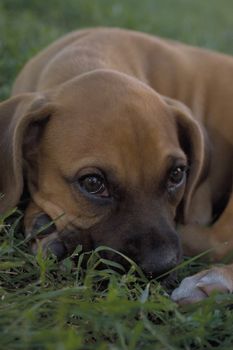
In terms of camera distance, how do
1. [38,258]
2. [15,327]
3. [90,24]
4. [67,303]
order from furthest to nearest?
[90,24], [38,258], [67,303], [15,327]

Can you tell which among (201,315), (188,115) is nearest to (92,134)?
(188,115)

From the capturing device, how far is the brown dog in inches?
157

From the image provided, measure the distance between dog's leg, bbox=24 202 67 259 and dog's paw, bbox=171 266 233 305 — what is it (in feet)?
2.32

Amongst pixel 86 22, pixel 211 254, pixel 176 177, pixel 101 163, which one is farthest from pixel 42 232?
pixel 86 22

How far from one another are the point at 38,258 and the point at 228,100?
2497mm

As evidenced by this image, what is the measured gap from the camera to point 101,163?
4.01m

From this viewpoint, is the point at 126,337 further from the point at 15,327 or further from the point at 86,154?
the point at 86,154

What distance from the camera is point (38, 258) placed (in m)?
3.73

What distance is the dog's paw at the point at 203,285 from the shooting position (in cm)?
386

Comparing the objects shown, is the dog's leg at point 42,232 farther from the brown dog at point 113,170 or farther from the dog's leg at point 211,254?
the dog's leg at point 211,254

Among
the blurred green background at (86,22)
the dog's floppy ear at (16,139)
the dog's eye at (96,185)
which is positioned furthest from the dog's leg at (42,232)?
the blurred green background at (86,22)

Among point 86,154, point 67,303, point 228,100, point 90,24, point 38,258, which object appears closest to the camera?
point 67,303

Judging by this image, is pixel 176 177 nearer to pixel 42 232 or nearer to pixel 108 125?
pixel 108 125

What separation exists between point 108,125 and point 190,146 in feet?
2.85
